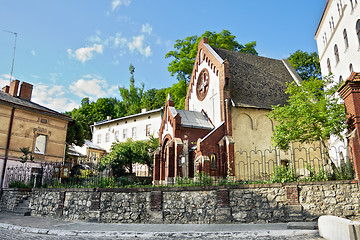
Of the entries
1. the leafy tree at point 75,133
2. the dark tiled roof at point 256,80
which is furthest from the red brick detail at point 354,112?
the leafy tree at point 75,133


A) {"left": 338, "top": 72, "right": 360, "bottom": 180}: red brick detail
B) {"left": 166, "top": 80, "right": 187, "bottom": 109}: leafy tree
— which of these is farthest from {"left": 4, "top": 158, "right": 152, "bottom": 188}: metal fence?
{"left": 166, "top": 80, "right": 187, "bottom": 109}: leafy tree

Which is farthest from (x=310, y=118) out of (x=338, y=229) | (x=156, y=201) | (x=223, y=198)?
(x=156, y=201)

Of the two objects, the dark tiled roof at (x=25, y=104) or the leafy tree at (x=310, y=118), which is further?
the dark tiled roof at (x=25, y=104)

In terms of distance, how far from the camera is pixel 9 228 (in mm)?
11797

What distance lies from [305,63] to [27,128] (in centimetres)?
3075

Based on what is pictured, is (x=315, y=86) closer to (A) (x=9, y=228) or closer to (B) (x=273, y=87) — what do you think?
(B) (x=273, y=87)

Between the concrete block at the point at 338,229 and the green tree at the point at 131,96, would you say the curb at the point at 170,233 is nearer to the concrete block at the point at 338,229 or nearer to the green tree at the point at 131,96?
the concrete block at the point at 338,229

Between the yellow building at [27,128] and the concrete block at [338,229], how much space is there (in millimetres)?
21500

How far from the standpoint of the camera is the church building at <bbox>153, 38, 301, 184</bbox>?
20.7m

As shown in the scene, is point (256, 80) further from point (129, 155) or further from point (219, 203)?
point (219, 203)

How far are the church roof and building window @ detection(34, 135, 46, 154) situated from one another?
10.8 m

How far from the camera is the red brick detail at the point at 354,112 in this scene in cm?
963

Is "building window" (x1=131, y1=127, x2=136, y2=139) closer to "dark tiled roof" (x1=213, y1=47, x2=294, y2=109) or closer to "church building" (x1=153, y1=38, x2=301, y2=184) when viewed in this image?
"church building" (x1=153, y1=38, x2=301, y2=184)

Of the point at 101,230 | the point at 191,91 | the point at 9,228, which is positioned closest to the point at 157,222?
the point at 101,230
